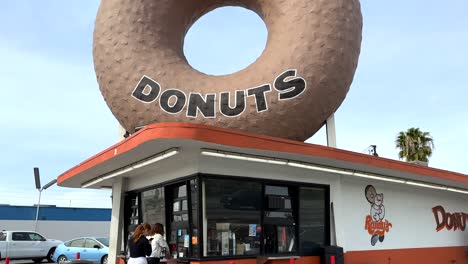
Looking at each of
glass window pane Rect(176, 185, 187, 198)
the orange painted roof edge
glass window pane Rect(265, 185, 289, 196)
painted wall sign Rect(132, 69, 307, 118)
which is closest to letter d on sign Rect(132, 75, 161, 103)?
painted wall sign Rect(132, 69, 307, 118)

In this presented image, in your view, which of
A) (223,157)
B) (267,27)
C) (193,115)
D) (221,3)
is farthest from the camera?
(221,3)

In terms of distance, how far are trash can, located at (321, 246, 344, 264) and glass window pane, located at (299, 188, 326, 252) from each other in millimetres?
227

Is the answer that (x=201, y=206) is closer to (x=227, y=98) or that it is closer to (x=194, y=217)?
(x=194, y=217)

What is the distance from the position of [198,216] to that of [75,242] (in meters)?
12.0

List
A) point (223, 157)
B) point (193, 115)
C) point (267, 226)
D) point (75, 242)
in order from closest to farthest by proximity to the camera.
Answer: point (223, 157), point (267, 226), point (193, 115), point (75, 242)

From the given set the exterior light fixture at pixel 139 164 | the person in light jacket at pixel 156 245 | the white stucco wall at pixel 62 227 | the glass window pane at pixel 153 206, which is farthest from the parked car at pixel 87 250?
the white stucco wall at pixel 62 227

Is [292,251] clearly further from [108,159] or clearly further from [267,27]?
[267,27]

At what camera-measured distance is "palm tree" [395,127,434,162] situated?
31.8 meters

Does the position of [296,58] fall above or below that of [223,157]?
above

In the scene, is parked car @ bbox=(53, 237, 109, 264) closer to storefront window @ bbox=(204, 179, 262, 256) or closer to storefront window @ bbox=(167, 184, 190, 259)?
storefront window @ bbox=(167, 184, 190, 259)

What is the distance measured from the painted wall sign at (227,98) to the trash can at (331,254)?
3170mm

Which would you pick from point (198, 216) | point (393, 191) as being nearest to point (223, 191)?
point (198, 216)

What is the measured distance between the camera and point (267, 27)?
11414 mm

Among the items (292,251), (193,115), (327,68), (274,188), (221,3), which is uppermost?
(221,3)
